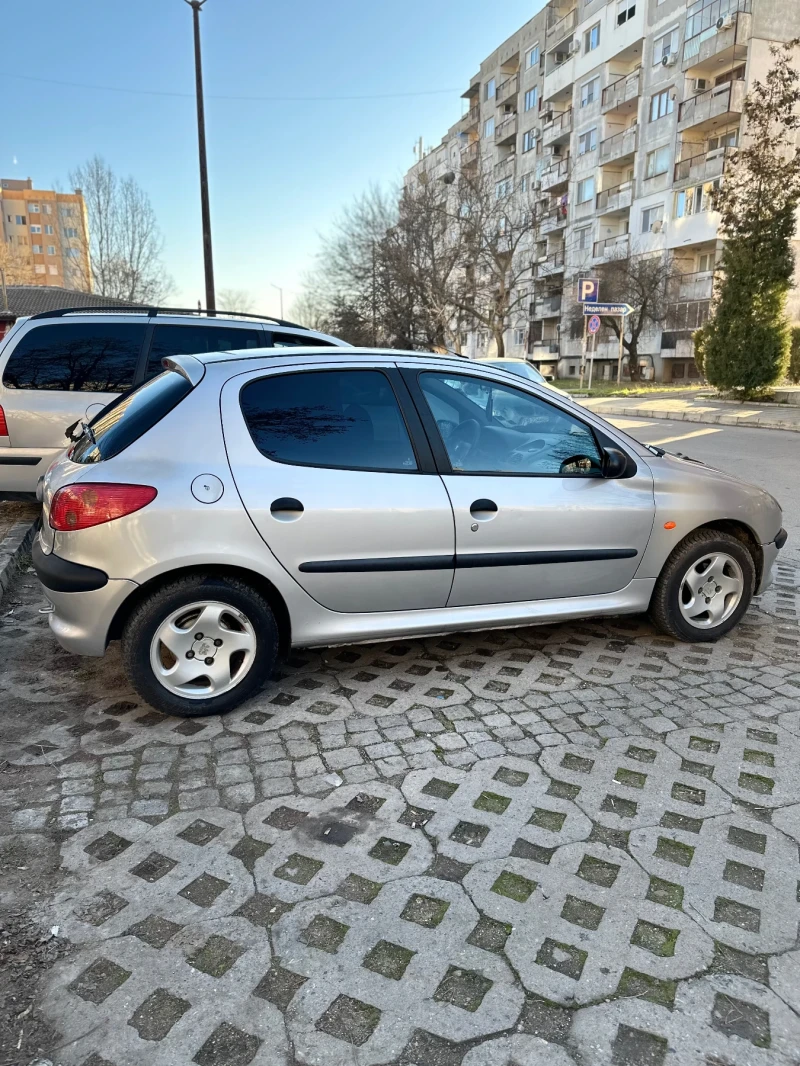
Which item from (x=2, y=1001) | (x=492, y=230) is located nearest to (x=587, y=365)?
(x=492, y=230)

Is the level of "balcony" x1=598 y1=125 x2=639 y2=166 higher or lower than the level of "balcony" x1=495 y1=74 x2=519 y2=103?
lower

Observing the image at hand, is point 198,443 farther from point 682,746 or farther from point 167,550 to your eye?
point 682,746

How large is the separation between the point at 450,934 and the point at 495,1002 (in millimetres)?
250

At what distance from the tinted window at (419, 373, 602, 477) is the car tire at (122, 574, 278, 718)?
1.33 meters

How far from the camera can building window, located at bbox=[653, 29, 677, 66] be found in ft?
117

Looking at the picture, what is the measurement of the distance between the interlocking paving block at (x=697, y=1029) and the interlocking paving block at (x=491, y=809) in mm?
651

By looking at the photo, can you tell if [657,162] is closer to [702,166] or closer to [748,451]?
[702,166]

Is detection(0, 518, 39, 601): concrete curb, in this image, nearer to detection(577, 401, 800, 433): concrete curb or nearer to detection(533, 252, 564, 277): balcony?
detection(577, 401, 800, 433): concrete curb

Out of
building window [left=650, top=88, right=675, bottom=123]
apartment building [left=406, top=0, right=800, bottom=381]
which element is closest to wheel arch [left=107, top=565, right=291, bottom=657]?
apartment building [left=406, top=0, right=800, bottom=381]

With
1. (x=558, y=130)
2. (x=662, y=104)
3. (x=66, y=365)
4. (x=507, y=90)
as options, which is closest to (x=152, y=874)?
(x=66, y=365)

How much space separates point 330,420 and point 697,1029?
2.71m

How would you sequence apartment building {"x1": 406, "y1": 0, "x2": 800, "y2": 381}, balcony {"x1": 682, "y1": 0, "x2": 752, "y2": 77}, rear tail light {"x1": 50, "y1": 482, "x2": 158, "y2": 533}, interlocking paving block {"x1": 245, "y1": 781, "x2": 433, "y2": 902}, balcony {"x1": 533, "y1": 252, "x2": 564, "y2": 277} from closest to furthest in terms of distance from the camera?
1. interlocking paving block {"x1": 245, "y1": 781, "x2": 433, "y2": 902}
2. rear tail light {"x1": 50, "y1": 482, "x2": 158, "y2": 533}
3. balcony {"x1": 682, "y1": 0, "x2": 752, "y2": 77}
4. apartment building {"x1": 406, "y1": 0, "x2": 800, "y2": 381}
5. balcony {"x1": 533, "y1": 252, "x2": 564, "y2": 277}

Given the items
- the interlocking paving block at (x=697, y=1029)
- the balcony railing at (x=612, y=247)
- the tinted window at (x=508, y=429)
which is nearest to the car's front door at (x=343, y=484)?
the tinted window at (x=508, y=429)

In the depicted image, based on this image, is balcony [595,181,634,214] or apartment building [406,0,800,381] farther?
balcony [595,181,634,214]
